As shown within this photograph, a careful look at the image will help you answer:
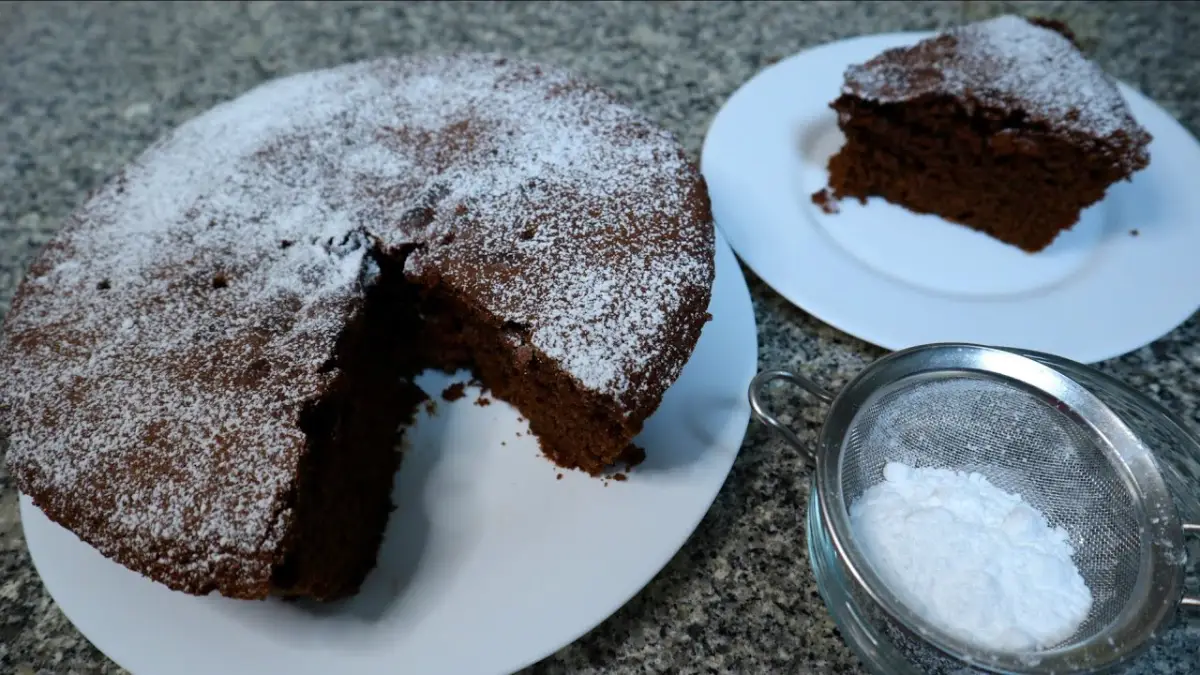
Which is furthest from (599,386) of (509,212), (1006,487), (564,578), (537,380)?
(1006,487)

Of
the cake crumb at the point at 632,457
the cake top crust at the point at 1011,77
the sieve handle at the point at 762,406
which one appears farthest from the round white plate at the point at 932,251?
the cake crumb at the point at 632,457

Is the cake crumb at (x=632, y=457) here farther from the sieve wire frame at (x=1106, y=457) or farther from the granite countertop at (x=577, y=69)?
the sieve wire frame at (x=1106, y=457)

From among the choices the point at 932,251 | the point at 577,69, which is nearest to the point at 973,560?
the point at 932,251

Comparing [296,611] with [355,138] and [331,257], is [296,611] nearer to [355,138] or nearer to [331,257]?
[331,257]

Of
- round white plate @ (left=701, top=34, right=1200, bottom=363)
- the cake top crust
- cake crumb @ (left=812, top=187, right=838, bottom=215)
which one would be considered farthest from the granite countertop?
the cake top crust

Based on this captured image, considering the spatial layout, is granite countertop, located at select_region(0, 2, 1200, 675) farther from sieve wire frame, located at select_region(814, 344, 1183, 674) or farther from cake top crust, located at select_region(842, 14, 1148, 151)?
cake top crust, located at select_region(842, 14, 1148, 151)
